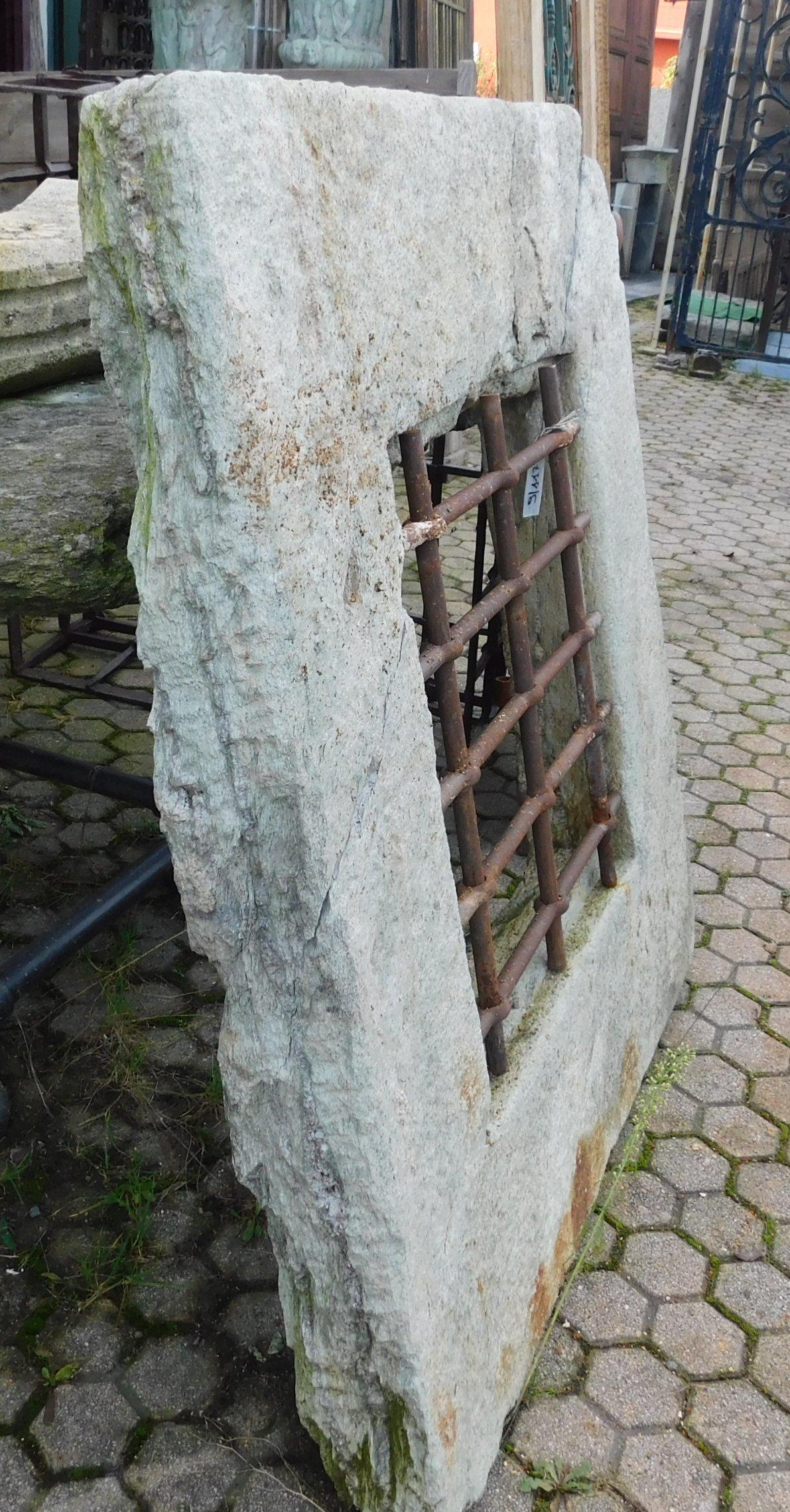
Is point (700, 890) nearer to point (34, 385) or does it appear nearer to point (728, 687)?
point (728, 687)

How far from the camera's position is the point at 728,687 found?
15.1ft

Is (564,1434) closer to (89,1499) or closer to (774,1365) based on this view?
(774,1365)

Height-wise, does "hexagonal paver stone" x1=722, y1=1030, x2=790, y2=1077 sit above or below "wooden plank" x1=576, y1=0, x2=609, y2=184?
below

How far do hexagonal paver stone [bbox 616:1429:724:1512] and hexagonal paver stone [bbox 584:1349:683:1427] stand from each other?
3cm

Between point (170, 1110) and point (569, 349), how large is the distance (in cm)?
166

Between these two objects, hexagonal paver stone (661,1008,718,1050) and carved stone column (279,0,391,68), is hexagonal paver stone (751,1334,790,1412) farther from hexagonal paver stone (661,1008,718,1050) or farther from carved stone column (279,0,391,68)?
carved stone column (279,0,391,68)

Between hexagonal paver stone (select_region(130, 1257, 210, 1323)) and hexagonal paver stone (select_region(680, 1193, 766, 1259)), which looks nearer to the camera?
hexagonal paver stone (select_region(130, 1257, 210, 1323))

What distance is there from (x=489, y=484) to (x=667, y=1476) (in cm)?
151

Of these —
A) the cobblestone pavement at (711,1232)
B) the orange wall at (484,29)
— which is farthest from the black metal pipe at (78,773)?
the orange wall at (484,29)

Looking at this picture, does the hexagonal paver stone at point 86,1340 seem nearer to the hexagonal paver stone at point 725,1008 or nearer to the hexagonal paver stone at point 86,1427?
the hexagonal paver stone at point 86,1427

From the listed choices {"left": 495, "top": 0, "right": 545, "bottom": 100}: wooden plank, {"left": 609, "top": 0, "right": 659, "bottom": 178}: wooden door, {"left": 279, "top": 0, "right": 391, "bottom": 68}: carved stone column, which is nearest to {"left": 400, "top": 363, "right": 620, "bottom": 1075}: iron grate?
{"left": 495, "top": 0, "right": 545, "bottom": 100}: wooden plank

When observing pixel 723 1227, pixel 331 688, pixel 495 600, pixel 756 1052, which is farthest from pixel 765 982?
pixel 331 688

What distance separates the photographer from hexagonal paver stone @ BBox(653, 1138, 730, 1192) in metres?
2.45

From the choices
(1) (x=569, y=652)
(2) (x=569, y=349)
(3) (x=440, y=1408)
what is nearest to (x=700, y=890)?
(1) (x=569, y=652)
